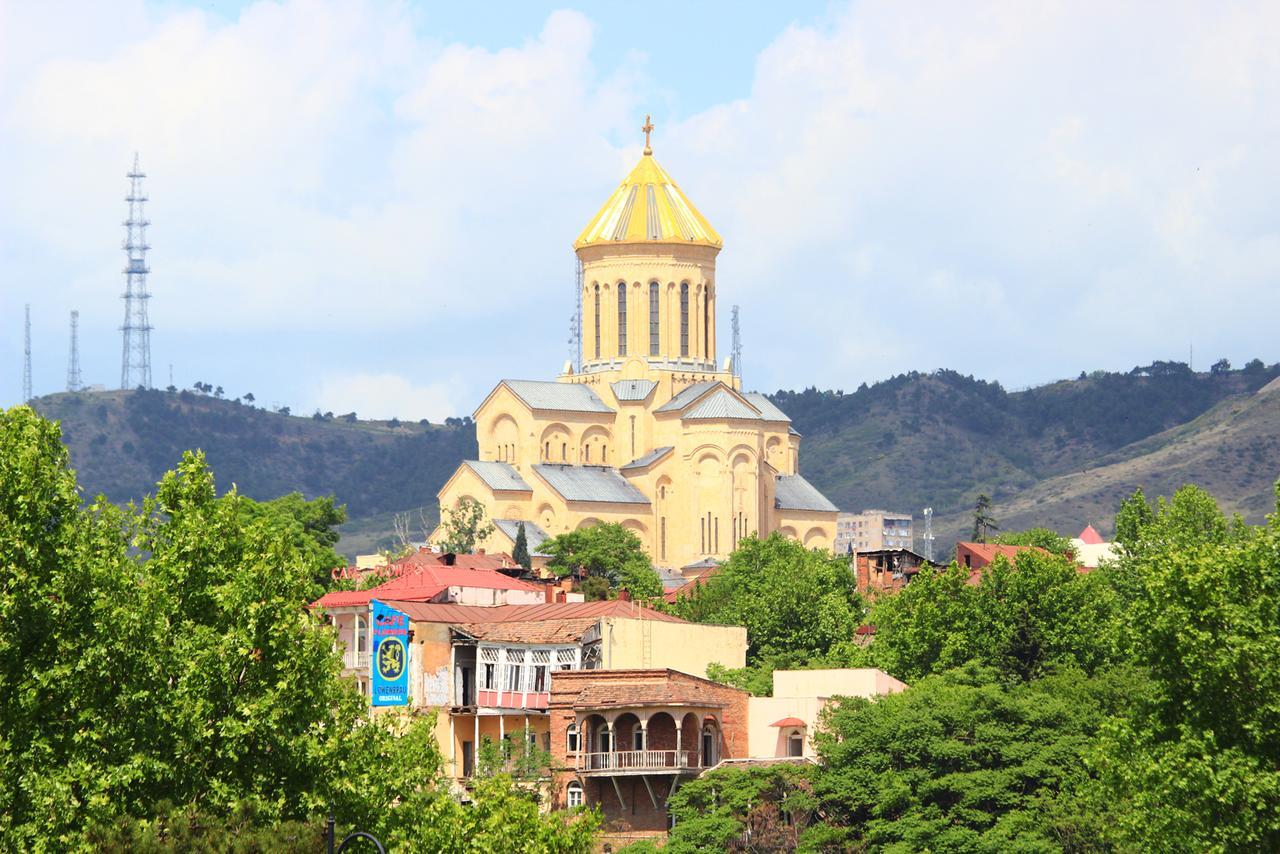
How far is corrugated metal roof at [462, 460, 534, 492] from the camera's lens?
11119 centimetres

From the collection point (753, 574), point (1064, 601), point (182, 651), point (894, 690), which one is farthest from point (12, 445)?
point (753, 574)

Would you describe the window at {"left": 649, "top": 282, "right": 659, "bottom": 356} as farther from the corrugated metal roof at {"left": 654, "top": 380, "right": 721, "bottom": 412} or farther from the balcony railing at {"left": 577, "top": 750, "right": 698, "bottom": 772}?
the balcony railing at {"left": 577, "top": 750, "right": 698, "bottom": 772}

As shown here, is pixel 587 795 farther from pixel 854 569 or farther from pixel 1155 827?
pixel 854 569

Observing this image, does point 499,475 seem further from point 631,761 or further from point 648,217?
point 631,761

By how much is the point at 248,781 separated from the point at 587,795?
1990 centimetres

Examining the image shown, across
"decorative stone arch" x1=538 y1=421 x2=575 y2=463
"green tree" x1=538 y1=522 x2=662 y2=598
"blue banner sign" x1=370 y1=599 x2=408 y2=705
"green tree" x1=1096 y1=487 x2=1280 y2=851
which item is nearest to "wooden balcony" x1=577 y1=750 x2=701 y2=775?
"blue banner sign" x1=370 y1=599 x2=408 y2=705

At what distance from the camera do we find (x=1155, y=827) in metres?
50.9

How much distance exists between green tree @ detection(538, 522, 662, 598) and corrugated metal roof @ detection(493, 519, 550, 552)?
11.6 ft

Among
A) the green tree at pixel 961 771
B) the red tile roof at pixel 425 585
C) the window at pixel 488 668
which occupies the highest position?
the red tile roof at pixel 425 585

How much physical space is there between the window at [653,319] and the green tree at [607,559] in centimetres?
1528

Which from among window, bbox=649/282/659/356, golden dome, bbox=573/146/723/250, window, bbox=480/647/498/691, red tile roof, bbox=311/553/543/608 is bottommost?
window, bbox=480/647/498/691

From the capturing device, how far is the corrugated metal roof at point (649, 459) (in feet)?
370

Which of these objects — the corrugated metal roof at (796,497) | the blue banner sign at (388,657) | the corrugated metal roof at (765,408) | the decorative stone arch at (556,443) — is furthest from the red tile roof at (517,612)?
the corrugated metal roof at (765,408)

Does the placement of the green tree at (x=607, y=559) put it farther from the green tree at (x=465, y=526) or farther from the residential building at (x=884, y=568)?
the residential building at (x=884, y=568)
